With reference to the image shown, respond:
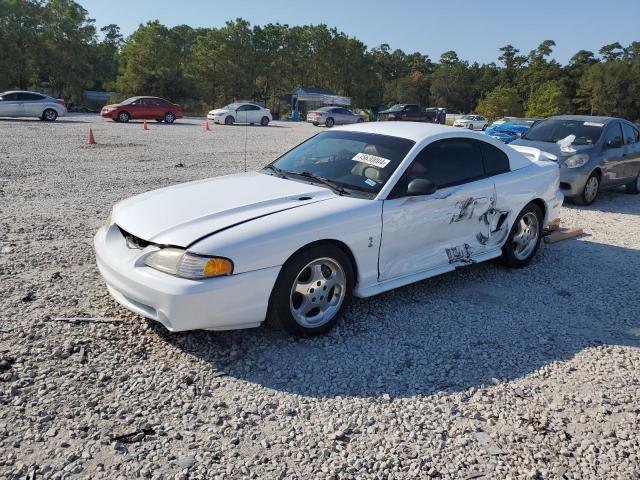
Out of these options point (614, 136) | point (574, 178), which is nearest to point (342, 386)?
point (574, 178)

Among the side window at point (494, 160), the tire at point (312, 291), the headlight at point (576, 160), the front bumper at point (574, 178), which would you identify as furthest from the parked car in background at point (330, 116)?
the tire at point (312, 291)

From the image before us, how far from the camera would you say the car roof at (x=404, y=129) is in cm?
467

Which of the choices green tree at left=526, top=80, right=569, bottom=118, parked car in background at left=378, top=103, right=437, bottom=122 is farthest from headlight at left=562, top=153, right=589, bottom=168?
green tree at left=526, top=80, right=569, bottom=118

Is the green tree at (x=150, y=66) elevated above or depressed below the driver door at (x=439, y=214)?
above

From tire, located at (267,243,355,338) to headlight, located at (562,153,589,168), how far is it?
259 inches

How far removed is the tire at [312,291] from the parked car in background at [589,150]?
256 inches

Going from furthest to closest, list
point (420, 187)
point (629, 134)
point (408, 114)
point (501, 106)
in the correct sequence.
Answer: point (501, 106), point (408, 114), point (629, 134), point (420, 187)

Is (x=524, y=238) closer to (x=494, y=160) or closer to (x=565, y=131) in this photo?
(x=494, y=160)

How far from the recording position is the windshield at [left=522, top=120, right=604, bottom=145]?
946cm

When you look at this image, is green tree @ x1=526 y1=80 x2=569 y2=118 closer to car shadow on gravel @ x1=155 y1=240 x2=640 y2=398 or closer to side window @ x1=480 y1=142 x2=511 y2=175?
side window @ x1=480 y1=142 x2=511 y2=175

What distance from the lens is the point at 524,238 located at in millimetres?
5621

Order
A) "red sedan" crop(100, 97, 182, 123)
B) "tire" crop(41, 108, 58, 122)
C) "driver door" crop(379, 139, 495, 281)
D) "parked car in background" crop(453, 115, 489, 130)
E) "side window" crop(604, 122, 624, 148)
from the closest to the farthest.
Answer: "driver door" crop(379, 139, 495, 281)
"side window" crop(604, 122, 624, 148)
"tire" crop(41, 108, 58, 122)
"red sedan" crop(100, 97, 182, 123)
"parked car in background" crop(453, 115, 489, 130)

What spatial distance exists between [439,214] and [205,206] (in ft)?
6.45

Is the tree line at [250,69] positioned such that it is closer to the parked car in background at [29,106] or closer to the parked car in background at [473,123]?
the parked car in background at [473,123]
